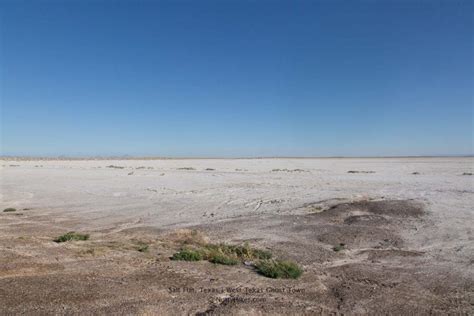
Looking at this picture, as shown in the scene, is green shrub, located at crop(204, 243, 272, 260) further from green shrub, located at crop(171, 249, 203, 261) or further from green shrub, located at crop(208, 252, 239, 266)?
green shrub, located at crop(171, 249, 203, 261)

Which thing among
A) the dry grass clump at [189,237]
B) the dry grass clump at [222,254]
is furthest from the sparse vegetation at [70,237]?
the dry grass clump at [222,254]

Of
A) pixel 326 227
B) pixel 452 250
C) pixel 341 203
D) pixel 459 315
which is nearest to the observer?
pixel 459 315

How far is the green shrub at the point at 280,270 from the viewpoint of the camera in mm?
8430

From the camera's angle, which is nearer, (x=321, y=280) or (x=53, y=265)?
(x=321, y=280)

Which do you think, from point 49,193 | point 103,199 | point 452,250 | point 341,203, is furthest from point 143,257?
point 49,193

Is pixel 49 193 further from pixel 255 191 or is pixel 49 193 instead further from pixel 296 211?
pixel 296 211

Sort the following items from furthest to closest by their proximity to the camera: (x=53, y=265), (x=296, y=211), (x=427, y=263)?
(x=296, y=211), (x=427, y=263), (x=53, y=265)

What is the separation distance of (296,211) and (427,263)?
317 inches

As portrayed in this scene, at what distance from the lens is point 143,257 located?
386 inches

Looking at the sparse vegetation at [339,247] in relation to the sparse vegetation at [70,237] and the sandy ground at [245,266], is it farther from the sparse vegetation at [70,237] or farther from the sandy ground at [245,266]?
the sparse vegetation at [70,237]

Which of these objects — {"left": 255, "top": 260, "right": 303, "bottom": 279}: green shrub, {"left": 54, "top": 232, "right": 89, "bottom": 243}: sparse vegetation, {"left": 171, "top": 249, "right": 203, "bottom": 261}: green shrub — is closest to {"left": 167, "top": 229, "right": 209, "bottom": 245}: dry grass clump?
{"left": 171, "top": 249, "right": 203, "bottom": 261}: green shrub

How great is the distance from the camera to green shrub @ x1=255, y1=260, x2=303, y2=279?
843 centimetres

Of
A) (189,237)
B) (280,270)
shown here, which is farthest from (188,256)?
(189,237)

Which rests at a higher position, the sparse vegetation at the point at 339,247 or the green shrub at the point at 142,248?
the green shrub at the point at 142,248
